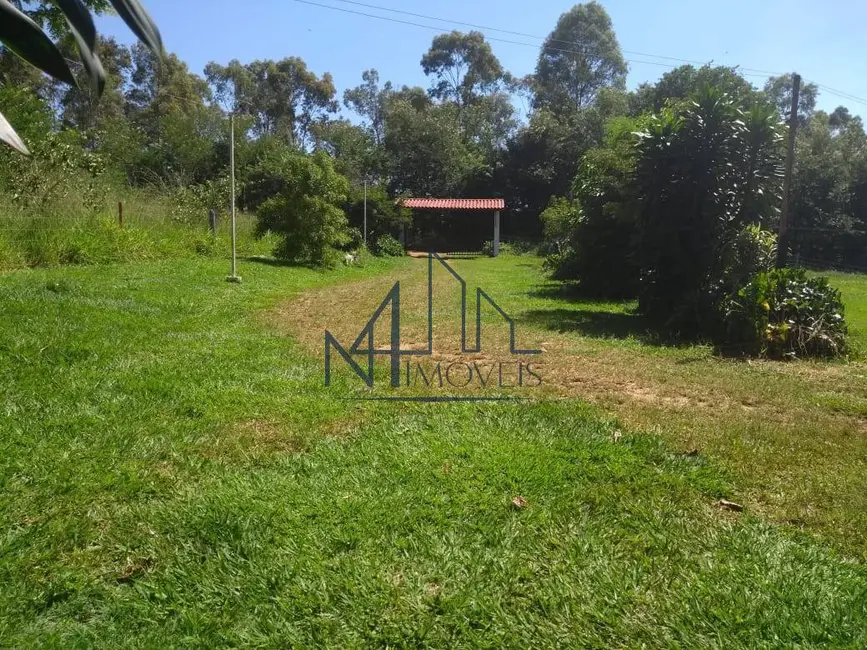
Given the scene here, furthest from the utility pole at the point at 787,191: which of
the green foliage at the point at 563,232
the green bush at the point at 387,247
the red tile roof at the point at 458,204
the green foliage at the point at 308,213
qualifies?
the red tile roof at the point at 458,204

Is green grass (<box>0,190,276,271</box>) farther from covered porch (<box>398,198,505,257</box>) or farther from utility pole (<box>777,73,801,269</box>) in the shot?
covered porch (<box>398,198,505,257</box>)

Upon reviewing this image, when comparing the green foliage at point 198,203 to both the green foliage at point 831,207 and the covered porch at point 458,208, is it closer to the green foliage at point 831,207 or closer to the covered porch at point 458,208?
the covered porch at point 458,208

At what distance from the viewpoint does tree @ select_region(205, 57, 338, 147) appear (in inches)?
1761

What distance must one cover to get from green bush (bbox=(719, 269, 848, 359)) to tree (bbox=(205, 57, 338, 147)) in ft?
138

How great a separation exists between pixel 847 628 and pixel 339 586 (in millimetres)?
1580

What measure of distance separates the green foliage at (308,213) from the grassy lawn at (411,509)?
10328 millimetres

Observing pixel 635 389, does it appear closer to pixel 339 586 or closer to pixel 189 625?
pixel 339 586

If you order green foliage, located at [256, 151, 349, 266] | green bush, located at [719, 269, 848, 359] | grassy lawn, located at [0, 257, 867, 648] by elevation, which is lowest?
grassy lawn, located at [0, 257, 867, 648]

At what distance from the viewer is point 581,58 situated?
41.0 metres

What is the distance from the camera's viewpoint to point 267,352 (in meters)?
5.35

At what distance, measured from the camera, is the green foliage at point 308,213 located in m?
15.0

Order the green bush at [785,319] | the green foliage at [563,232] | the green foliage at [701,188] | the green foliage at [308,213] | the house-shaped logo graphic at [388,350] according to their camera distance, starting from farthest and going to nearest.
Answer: the green foliage at [308,213] → the green foliage at [563,232] → the green foliage at [701,188] → the green bush at [785,319] → the house-shaped logo graphic at [388,350]

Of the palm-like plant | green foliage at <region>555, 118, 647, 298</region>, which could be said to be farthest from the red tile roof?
the palm-like plant

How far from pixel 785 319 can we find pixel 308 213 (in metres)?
11.4
